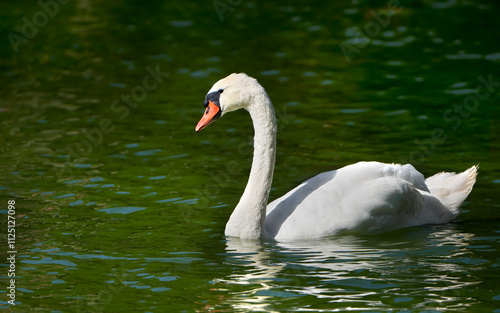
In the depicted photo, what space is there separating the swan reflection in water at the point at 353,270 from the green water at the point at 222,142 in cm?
2

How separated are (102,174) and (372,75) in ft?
23.8

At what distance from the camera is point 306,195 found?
9469mm

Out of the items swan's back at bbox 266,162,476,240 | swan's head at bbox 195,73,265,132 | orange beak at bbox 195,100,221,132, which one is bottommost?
swan's back at bbox 266,162,476,240

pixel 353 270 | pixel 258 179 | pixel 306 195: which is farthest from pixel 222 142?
pixel 353 270

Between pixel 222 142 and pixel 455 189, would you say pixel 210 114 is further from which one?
pixel 222 142

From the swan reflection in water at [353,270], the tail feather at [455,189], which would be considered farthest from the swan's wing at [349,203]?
the tail feather at [455,189]

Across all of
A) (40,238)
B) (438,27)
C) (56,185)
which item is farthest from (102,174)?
(438,27)

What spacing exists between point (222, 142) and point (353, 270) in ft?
19.2

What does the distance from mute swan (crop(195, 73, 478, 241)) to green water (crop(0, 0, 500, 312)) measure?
0.57 feet

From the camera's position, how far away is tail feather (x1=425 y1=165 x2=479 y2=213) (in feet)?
33.1

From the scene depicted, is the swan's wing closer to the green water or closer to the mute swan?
the mute swan

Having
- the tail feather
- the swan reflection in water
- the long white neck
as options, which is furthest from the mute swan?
the tail feather

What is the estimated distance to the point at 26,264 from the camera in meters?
8.95

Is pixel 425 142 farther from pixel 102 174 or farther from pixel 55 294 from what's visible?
pixel 55 294
